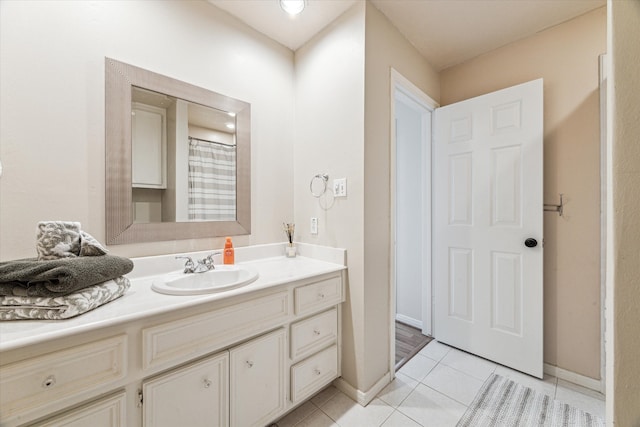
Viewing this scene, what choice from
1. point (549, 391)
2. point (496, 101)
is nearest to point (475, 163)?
point (496, 101)

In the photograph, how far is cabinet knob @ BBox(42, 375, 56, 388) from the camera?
745mm

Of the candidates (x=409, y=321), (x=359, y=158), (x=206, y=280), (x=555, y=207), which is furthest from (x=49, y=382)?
(x=555, y=207)

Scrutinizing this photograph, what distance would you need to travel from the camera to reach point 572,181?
1708mm

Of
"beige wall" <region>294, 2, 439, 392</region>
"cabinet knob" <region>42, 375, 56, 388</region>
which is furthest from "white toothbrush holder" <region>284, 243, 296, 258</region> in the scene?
"cabinet knob" <region>42, 375, 56, 388</region>

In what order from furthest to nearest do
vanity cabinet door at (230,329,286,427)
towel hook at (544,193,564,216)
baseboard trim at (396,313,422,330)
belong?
baseboard trim at (396,313,422,330), towel hook at (544,193,564,216), vanity cabinet door at (230,329,286,427)

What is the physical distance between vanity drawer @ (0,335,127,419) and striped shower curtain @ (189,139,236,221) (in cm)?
81

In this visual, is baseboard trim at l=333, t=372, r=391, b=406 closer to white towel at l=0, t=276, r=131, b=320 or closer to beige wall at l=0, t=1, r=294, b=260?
beige wall at l=0, t=1, r=294, b=260

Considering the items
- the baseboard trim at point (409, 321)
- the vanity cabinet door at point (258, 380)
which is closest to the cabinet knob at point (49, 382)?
the vanity cabinet door at point (258, 380)

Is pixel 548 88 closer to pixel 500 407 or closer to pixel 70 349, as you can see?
pixel 500 407

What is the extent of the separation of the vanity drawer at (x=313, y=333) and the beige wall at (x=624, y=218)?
1145mm

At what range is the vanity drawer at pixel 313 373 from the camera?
4.53 feet

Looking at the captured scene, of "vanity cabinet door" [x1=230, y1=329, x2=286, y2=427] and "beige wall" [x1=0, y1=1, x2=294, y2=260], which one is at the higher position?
"beige wall" [x1=0, y1=1, x2=294, y2=260]

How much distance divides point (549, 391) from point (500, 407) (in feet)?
1.39

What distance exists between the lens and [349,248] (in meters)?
1.61
